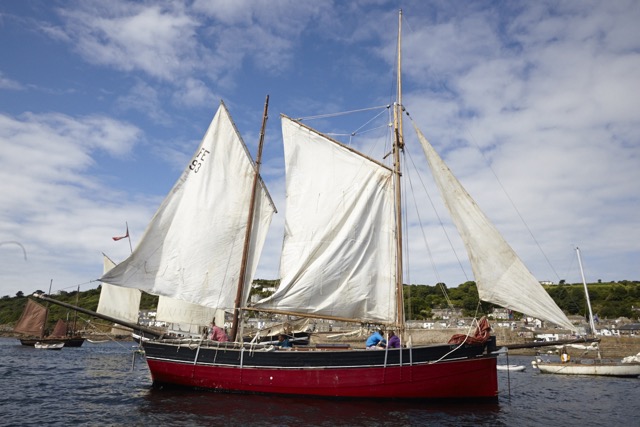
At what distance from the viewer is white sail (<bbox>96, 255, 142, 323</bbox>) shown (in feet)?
186

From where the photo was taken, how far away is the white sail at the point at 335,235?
23.8m

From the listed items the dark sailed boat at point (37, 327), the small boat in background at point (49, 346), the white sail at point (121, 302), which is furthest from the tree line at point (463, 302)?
the white sail at point (121, 302)

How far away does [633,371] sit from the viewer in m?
36.8

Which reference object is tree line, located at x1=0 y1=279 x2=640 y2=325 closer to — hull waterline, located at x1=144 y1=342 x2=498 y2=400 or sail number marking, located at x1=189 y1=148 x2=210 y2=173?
sail number marking, located at x1=189 y1=148 x2=210 y2=173

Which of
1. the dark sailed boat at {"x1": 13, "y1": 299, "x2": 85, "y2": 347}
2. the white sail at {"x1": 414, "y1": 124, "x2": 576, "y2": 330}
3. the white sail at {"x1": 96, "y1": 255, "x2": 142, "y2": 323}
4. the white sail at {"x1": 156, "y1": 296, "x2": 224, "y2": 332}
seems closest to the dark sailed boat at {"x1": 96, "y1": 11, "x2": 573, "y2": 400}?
the white sail at {"x1": 414, "y1": 124, "x2": 576, "y2": 330}

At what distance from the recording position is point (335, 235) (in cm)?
2450

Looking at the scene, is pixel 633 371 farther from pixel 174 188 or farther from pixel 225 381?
pixel 174 188

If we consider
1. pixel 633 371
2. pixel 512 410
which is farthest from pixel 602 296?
pixel 512 410

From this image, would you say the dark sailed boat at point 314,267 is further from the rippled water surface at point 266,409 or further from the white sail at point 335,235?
the rippled water surface at point 266,409

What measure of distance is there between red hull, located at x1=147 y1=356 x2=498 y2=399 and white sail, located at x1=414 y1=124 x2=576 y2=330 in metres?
3.36

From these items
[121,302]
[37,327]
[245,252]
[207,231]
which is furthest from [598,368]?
[37,327]

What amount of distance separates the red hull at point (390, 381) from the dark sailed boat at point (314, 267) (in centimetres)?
5

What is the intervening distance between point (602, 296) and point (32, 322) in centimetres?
15853

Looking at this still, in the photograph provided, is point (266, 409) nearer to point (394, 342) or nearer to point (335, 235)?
point (394, 342)
